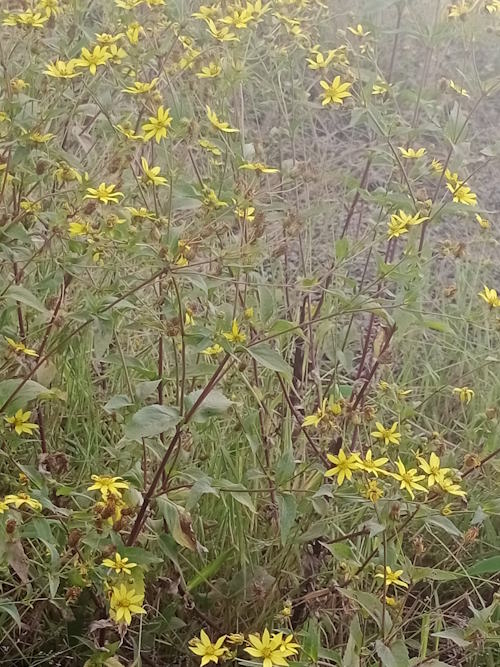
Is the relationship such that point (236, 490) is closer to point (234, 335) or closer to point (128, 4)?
point (234, 335)

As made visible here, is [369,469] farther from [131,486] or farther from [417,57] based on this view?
[417,57]

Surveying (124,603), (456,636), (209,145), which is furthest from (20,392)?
(456,636)

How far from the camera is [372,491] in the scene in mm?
1094

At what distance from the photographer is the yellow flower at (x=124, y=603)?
3.38 feet

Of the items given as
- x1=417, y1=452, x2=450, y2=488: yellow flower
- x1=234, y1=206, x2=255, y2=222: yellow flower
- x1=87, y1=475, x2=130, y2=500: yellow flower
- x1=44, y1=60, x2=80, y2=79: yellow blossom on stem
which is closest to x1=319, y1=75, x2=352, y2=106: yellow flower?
x1=234, y1=206, x2=255, y2=222: yellow flower

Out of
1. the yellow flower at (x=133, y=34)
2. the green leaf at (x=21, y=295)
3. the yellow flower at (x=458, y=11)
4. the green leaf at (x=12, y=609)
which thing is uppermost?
the yellow flower at (x=458, y=11)

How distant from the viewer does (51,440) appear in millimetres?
1506

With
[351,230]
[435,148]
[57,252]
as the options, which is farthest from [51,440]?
[435,148]

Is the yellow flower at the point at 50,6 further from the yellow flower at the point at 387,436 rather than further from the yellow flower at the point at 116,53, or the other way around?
the yellow flower at the point at 387,436

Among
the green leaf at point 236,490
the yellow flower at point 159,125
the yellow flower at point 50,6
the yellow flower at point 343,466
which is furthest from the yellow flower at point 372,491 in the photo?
the yellow flower at point 50,6

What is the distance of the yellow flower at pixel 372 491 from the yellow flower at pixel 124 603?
279mm

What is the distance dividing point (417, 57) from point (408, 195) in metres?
1.62

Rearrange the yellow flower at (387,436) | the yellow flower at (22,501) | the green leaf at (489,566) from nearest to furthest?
1. the yellow flower at (22,501)
2. the yellow flower at (387,436)
3. the green leaf at (489,566)

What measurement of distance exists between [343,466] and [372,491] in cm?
6
